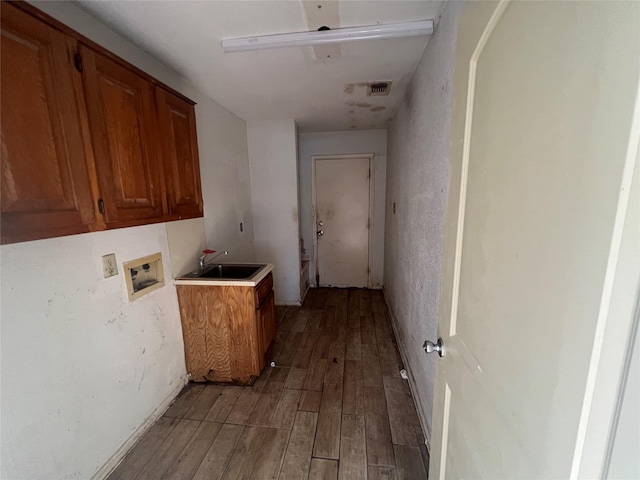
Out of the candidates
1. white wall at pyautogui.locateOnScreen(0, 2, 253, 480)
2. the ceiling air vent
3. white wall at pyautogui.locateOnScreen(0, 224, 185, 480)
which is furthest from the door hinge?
the ceiling air vent

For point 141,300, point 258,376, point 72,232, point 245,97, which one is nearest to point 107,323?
point 141,300

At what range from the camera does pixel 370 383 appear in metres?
1.98

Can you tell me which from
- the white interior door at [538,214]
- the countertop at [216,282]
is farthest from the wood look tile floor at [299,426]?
the white interior door at [538,214]

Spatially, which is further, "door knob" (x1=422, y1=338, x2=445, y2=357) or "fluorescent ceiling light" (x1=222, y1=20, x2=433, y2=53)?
"fluorescent ceiling light" (x1=222, y1=20, x2=433, y2=53)

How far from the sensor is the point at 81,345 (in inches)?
48.1

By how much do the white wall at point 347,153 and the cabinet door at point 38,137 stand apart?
115 inches

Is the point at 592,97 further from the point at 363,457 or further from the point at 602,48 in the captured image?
the point at 363,457

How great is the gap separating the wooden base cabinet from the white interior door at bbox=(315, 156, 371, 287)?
1.99 m

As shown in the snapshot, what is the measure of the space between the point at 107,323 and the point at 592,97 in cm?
190

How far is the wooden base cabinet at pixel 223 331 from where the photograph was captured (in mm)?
1872

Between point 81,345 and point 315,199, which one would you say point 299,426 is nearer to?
point 81,345

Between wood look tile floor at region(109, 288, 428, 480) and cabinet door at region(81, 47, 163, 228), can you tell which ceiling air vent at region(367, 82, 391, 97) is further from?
wood look tile floor at region(109, 288, 428, 480)

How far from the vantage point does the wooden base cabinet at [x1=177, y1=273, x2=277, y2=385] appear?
6.14ft

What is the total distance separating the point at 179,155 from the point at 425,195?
152 centimetres
